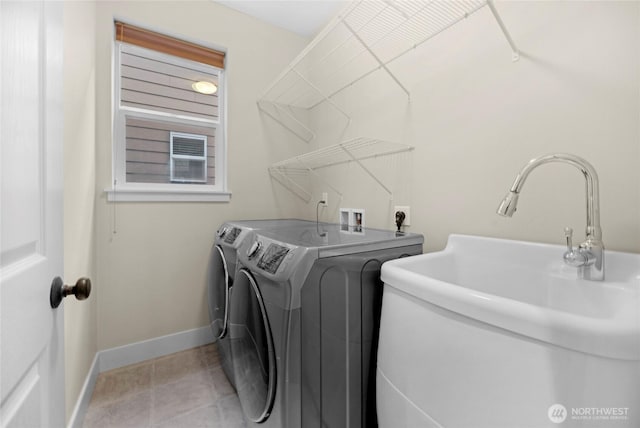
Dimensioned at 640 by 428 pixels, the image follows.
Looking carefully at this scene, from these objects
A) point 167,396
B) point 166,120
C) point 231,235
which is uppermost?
point 166,120

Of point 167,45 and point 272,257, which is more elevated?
point 167,45

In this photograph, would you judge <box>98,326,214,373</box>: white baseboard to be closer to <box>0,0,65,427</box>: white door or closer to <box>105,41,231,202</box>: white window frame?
<box>105,41,231,202</box>: white window frame

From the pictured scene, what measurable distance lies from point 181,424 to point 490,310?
1.54 metres

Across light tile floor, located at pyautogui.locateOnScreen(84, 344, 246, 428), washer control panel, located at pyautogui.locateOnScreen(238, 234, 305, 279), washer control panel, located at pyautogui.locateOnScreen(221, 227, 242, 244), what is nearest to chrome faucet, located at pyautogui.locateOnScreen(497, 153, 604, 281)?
washer control panel, located at pyautogui.locateOnScreen(238, 234, 305, 279)

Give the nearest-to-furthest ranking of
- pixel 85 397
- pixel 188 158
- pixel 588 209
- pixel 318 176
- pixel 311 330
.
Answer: pixel 588 209
pixel 311 330
pixel 85 397
pixel 188 158
pixel 318 176

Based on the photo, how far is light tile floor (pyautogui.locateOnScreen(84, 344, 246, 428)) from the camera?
140 cm

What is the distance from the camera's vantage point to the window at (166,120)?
6.19 ft

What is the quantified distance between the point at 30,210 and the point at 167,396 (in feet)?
4.98

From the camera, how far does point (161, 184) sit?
6.59ft

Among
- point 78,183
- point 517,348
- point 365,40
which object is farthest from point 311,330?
point 365,40

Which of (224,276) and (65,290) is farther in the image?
(224,276)

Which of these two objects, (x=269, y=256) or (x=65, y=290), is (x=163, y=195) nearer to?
(x=269, y=256)

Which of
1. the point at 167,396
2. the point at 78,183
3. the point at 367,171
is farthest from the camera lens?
the point at 367,171

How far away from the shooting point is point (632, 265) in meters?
0.84
